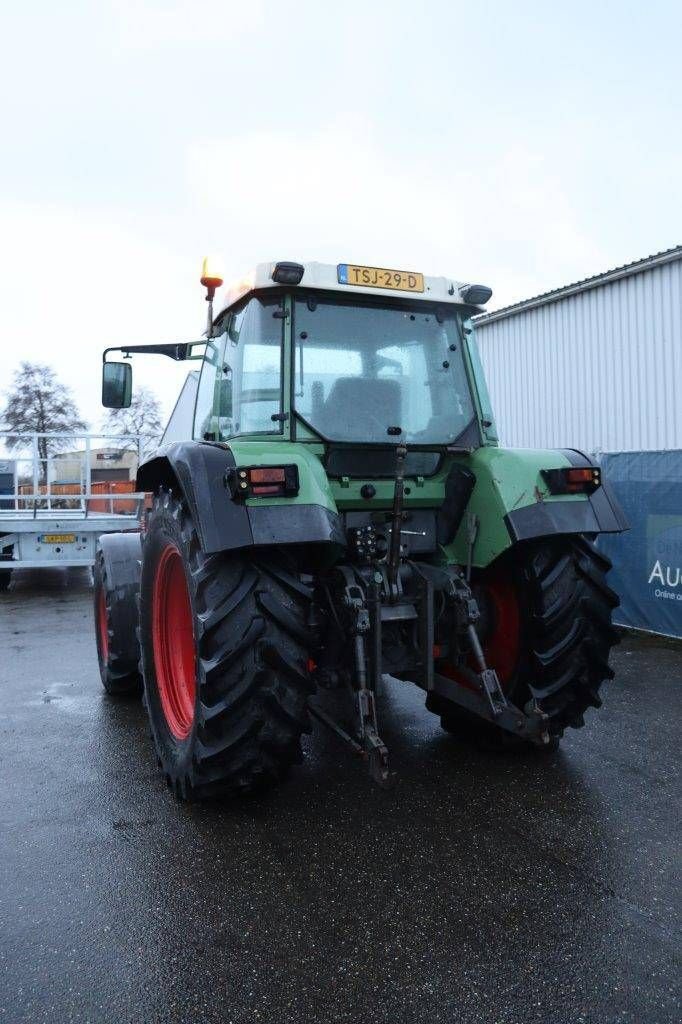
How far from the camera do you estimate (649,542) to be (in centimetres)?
737

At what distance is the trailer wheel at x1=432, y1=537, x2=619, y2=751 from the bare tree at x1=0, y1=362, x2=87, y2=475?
30157mm

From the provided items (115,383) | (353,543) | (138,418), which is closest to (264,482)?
(353,543)

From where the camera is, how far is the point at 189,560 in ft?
10.6

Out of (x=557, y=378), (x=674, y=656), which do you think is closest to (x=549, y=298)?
(x=557, y=378)

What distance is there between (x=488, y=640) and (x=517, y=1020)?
2.06 m

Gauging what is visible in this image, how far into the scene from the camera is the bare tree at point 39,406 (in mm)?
30891

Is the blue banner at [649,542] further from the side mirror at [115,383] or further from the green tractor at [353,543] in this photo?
the side mirror at [115,383]

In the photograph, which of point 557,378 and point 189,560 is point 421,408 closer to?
point 189,560

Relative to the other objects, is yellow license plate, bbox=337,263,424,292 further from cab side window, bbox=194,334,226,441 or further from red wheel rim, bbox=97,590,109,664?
red wheel rim, bbox=97,590,109,664

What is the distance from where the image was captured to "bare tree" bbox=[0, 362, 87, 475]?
30.9 metres

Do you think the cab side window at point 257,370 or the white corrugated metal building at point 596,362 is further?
the white corrugated metal building at point 596,362

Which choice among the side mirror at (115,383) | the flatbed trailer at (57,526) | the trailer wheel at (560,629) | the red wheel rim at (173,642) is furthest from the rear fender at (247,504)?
the flatbed trailer at (57,526)


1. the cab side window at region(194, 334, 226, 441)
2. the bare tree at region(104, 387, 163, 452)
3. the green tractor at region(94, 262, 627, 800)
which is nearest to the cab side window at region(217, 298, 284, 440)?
the green tractor at region(94, 262, 627, 800)

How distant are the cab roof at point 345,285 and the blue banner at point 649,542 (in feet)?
13.0
